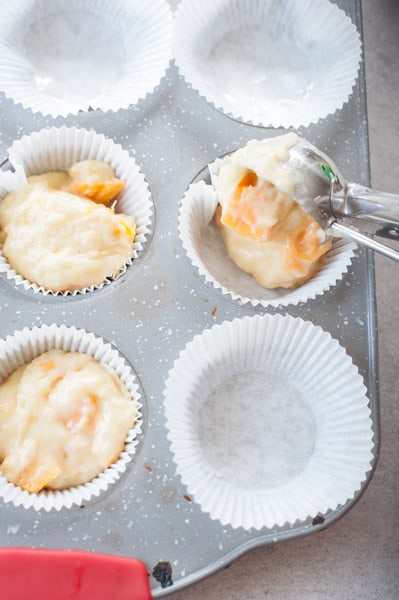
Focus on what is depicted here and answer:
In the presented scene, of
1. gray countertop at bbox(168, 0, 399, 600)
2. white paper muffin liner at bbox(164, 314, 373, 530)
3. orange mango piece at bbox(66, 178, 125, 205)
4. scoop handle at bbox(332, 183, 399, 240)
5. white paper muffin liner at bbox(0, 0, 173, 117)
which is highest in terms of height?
white paper muffin liner at bbox(0, 0, 173, 117)

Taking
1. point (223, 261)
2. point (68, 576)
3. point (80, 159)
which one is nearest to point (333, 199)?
point (223, 261)

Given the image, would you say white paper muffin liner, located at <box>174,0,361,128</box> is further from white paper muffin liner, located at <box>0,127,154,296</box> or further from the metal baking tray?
white paper muffin liner, located at <box>0,127,154,296</box>

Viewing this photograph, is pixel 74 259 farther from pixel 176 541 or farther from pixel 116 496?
pixel 176 541

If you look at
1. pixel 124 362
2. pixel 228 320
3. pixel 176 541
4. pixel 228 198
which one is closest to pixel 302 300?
pixel 228 320

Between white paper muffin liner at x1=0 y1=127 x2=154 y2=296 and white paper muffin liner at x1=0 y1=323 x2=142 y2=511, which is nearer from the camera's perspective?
white paper muffin liner at x1=0 y1=323 x2=142 y2=511

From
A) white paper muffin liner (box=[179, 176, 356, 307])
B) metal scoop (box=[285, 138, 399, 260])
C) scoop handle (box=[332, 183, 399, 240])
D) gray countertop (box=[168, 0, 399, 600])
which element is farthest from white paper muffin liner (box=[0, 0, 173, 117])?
gray countertop (box=[168, 0, 399, 600])

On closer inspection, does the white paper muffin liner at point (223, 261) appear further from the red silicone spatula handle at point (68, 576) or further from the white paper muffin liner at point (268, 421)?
the red silicone spatula handle at point (68, 576)

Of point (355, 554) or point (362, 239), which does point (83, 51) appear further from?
point (355, 554)

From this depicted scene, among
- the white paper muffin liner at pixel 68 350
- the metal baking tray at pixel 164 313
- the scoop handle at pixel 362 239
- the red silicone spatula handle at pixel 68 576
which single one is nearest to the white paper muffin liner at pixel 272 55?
the metal baking tray at pixel 164 313
